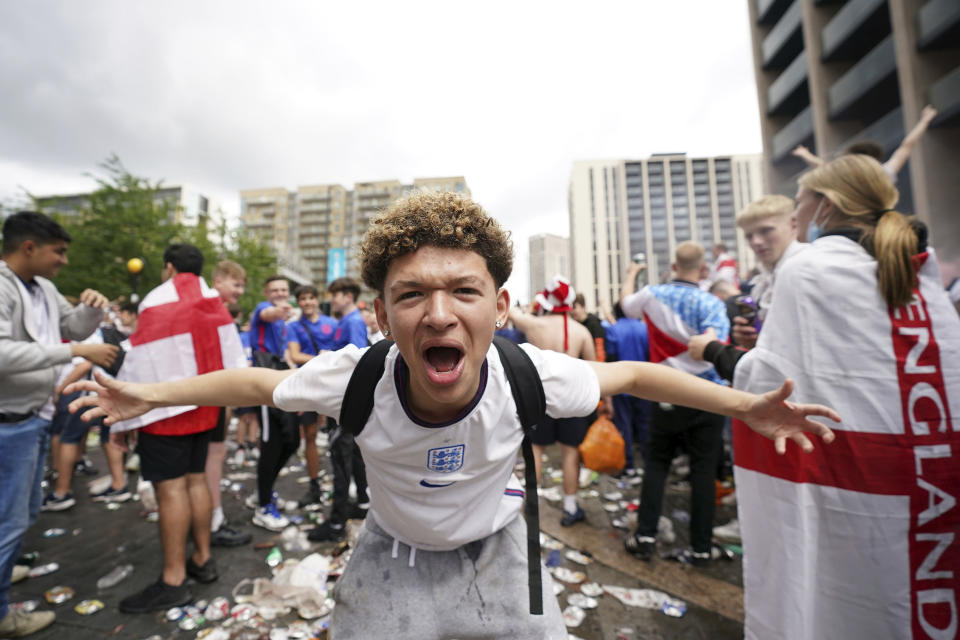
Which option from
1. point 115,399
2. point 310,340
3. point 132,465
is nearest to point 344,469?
point 310,340

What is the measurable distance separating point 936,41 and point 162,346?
832 inches

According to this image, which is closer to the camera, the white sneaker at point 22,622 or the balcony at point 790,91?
the white sneaker at point 22,622

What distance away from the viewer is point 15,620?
2562 mm

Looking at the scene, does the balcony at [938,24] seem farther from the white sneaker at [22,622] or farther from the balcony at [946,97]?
the white sneaker at [22,622]

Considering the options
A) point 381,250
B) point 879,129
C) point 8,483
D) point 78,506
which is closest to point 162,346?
point 8,483

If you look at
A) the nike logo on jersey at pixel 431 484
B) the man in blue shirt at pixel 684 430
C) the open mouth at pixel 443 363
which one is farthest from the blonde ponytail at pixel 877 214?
the nike logo on jersey at pixel 431 484

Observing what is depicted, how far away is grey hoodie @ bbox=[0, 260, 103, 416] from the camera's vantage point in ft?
7.57

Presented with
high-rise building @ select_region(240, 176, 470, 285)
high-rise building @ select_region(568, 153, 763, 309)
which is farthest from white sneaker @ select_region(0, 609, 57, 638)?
high-rise building @ select_region(240, 176, 470, 285)

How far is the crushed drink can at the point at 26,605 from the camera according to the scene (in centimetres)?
283

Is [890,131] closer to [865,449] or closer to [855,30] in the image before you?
[855,30]

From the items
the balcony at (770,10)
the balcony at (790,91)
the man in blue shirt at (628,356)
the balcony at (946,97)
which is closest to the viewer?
the man in blue shirt at (628,356)

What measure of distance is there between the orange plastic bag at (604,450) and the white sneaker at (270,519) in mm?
3082

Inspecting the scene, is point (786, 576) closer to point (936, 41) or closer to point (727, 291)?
point (727, 291)

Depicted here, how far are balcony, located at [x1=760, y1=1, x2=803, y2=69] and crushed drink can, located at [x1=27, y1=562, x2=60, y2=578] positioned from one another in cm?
2986
